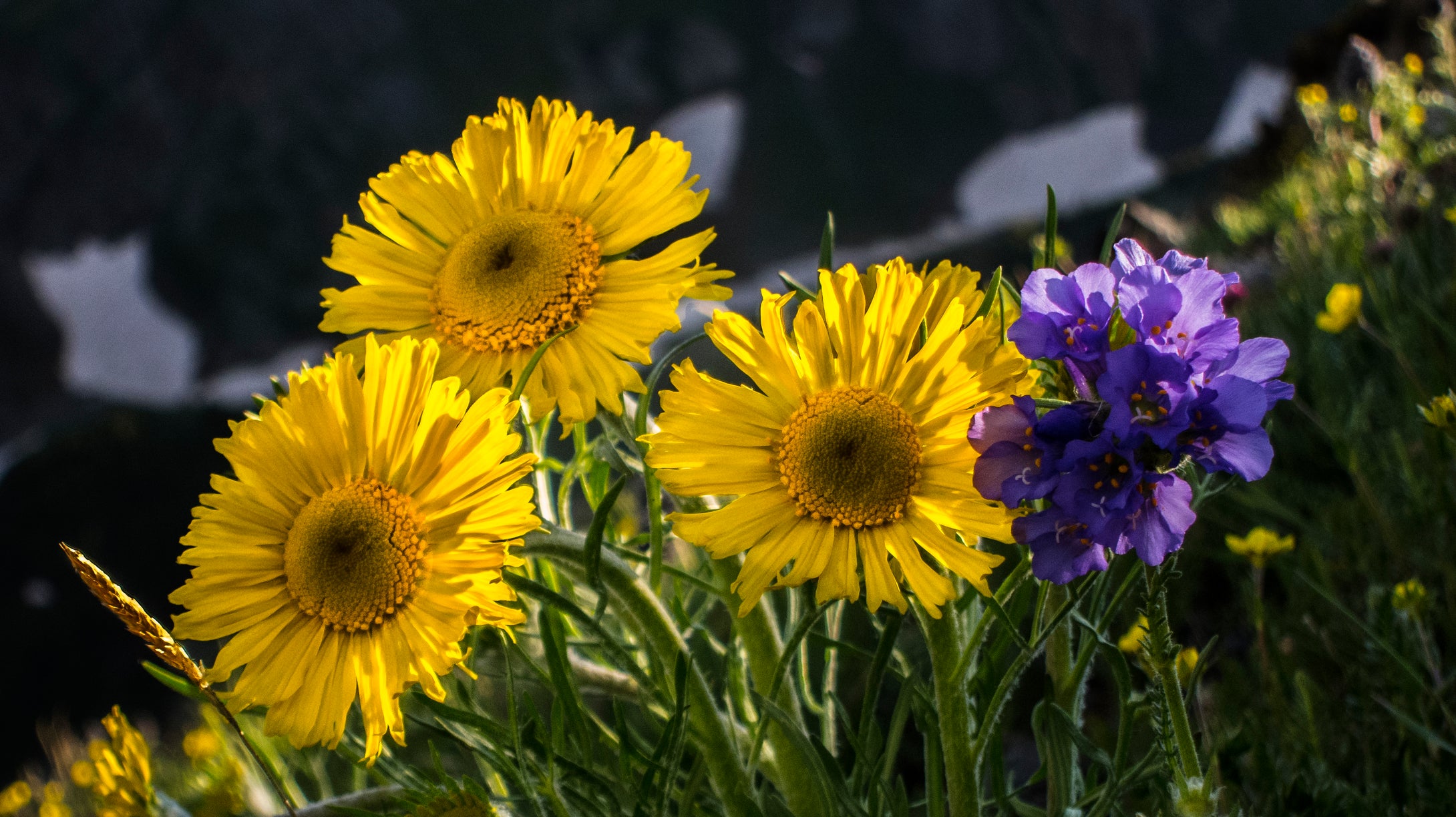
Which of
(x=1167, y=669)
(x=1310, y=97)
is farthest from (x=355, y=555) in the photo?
(x=1310, y=97)

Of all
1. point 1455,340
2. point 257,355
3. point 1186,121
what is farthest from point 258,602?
point 1186,121

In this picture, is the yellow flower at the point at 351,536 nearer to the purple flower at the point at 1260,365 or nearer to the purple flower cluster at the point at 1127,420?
the purple flower cluster at the point at 1127,420

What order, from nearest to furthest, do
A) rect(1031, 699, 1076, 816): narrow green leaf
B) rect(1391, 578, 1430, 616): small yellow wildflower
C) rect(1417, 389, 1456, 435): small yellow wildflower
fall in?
rect(1031, 699, 1076, 816): narrow green leaf → rect(1417, 389, 1456, 435): small yellow wildflower → rect(1391, 578, 1430, 616): small yellow wildflower

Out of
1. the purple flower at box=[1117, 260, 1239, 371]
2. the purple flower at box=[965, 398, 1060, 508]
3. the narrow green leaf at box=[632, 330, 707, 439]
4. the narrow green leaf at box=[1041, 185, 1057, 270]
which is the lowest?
the purple flower at box=[965, 398, 1060, 508]

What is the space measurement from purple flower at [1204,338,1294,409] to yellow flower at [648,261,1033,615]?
0.46ft

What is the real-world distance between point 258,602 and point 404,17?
63.4 ft

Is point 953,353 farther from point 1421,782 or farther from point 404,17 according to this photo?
point 404,17

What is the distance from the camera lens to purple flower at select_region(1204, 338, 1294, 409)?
670 millimetres

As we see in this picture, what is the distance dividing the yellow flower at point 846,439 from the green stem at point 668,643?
144 mm

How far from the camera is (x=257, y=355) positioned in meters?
17.7

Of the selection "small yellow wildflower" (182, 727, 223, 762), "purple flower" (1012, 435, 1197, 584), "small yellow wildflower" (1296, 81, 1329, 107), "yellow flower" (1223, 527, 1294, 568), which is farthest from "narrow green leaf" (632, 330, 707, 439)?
"small yellow wildflower" (1296, 81, 1329, 107)

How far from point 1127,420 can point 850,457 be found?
203mm

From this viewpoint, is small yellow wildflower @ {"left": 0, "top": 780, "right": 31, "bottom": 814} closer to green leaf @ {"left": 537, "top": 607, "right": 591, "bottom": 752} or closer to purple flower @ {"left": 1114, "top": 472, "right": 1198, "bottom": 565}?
green leaf @ {"left": 537, "top": 607, "right": 591, "bottom": 752}

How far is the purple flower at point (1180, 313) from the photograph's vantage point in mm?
672
